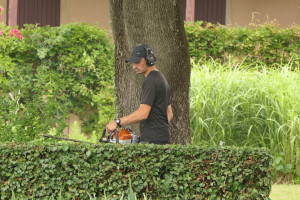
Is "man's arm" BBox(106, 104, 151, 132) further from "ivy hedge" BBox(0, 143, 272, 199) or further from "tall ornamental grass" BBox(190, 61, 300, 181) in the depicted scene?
"tall ornamental grass" BBox(190, 61, 300, 181)

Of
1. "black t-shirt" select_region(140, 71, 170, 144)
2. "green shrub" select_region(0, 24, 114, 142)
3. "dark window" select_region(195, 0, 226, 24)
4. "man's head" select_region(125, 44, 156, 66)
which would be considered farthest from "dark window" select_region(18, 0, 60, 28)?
"black t-shirt" select_region(140, 71, 170, 144)

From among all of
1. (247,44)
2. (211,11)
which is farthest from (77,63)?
(211,11)

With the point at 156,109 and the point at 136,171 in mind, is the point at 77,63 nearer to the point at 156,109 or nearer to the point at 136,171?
the point at 156,109

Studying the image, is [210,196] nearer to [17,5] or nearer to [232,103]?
[232,103]

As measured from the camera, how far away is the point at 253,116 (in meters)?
8.66

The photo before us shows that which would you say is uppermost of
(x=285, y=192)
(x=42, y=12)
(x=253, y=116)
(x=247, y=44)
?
(x=42, y=12)

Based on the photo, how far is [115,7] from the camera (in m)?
7.14

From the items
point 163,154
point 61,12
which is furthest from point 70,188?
point 61,12

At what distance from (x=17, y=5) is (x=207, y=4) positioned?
4419 mm

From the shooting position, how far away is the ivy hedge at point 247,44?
35.4ft

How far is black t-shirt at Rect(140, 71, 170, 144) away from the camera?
5586 mm

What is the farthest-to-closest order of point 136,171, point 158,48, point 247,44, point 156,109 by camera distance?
point 247,44 < point 158,48 < point 156,109 < point 136,171

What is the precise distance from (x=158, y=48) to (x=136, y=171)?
6.32 ft

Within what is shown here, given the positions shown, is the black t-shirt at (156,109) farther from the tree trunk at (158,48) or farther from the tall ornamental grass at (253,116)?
the tall ornamental grass at (253,116)
